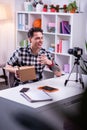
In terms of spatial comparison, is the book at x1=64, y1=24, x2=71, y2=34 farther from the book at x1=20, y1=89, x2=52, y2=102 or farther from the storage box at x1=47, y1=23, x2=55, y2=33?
the book at x1=20, y1=89, x2=52, y2=102

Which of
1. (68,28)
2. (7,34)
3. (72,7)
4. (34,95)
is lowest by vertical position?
(34,95)

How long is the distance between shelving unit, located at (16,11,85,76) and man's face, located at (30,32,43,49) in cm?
132

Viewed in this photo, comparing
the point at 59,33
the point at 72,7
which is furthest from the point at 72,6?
the point at 59,33

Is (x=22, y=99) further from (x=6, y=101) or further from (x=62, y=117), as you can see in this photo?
(x=62, y=117)

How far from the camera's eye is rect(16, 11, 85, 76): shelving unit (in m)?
4.79

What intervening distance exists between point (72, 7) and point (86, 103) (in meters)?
4.81

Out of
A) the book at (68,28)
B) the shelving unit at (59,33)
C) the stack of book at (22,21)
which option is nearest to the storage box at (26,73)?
the shelving unit at (59,33)

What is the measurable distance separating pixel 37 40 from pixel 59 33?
1.77 metres

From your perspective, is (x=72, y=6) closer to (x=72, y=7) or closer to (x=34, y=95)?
(x=72, y=7)

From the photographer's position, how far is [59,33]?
16.6ft

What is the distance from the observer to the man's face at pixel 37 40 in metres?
3.29

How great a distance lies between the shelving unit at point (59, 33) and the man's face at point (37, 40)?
1317 millimetres

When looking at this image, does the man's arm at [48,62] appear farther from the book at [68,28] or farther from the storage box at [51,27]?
the storage box at [51,27]

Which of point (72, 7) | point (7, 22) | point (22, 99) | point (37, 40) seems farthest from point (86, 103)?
point (7, 22)
